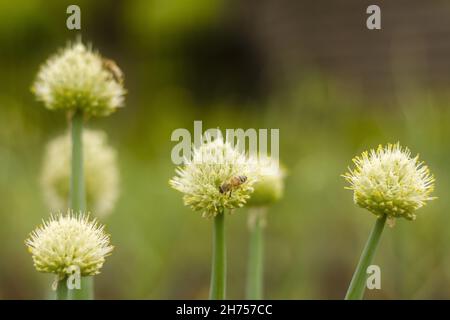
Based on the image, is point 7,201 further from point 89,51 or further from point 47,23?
point 47,23

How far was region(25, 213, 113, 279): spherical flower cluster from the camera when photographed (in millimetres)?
1681

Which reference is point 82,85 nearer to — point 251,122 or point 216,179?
point 216,179

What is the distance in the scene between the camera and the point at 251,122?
25.7 feet

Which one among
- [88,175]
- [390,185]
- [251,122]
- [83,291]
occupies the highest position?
[251,122]

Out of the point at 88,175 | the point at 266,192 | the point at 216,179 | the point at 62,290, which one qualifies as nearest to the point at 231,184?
the point at 216,179

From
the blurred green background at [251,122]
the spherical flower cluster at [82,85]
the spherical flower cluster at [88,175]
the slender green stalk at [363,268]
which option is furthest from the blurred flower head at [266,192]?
the blurred green background at [251,122]

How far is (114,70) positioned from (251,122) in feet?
18.4

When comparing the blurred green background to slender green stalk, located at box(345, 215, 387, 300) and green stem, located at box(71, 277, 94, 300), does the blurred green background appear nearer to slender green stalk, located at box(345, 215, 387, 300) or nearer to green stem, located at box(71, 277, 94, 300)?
green stem, located at box(71, 277, 94, 300)

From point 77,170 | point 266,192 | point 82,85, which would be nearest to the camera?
point 77,170

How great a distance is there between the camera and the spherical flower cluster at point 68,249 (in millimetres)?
1681

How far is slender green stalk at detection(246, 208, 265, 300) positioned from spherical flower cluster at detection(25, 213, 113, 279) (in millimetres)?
658

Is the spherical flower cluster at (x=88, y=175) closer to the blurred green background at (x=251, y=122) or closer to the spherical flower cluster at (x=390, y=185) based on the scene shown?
the blurred green background at (x=251, y=122)

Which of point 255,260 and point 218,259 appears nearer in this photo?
point 218,259
